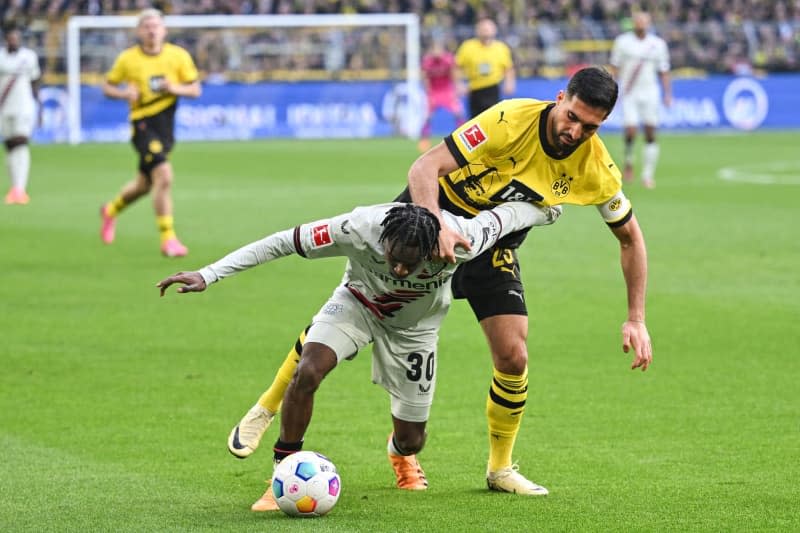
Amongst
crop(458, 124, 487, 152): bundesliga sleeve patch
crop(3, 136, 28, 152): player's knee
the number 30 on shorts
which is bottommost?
crop(3, 136, 28, 152): player's knee

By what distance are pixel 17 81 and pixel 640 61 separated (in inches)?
384

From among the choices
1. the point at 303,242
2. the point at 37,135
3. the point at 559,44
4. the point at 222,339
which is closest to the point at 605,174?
the point at 303,242

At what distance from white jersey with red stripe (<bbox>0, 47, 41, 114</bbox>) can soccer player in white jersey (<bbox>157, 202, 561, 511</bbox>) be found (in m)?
15.9

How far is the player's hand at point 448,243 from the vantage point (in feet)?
19.2

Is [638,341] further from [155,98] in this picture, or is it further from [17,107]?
[17,107]

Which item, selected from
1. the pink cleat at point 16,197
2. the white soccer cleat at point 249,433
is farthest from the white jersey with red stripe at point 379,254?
the pink cleat at point 16,197

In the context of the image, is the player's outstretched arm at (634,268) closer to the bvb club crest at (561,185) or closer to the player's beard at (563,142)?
the bvb club crest at (561,185)

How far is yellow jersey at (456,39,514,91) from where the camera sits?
2581 centimetres

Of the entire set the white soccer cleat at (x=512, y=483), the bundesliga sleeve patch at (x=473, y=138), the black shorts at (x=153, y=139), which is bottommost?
the black shorts at (x=153, y=139)

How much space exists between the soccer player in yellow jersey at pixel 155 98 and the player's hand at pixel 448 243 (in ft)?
30.2

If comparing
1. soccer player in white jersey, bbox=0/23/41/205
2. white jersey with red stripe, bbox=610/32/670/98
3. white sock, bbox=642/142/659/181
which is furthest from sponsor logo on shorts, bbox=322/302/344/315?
white jersey with red stripe, bbox=610/32/670/98

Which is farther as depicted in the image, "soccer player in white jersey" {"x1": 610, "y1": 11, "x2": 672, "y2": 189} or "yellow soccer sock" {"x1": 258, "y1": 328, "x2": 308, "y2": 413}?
"soccer player in white jersey" {"x1": 610, "y1": 11, "x2": 672, "y2": 189}

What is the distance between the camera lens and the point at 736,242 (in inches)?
627

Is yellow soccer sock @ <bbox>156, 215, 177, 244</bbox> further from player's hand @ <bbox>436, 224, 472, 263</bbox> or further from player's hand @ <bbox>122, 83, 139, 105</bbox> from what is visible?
player's hand @ <bbox>436, 224, 472, 263</bbox>
